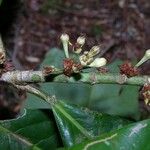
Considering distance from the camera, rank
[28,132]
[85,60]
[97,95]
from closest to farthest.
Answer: [85,60], [28,132], [97,95]

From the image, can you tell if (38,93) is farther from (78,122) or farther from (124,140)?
(124,140)

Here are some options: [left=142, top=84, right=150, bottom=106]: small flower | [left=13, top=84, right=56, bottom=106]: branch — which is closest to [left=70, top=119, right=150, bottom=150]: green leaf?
[left=142, top=84, right=150, bottom=106]: small flower

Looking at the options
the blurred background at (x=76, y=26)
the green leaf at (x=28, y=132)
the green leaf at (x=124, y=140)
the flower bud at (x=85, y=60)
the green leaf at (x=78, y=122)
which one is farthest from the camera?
the blurred background at (x=76, y=26)

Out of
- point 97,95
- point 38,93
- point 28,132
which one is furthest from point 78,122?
point 97,95

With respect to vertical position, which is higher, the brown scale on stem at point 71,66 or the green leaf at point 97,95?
the brown scale on stem at point 71,66

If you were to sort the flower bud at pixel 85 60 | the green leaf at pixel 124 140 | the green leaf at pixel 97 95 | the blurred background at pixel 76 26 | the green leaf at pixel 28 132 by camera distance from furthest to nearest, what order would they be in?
the blurred background at pixel 76 26
the green leaf at pixel 97 95
the green leaf at pixel 28 132
the flower bud at pixel 85 60
the green leaf at pixel 124 140

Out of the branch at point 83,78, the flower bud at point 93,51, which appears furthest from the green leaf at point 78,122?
the flower bud at point 93,51

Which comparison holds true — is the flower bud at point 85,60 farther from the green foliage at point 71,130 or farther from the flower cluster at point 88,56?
the green foliage at point 71,130
